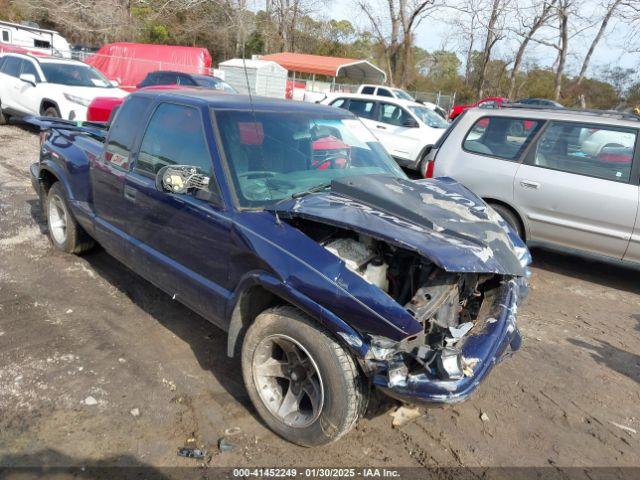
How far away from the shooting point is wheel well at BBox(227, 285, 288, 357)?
9.44 feet

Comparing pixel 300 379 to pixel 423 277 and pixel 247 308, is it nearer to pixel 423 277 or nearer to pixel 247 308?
pixel 247 308

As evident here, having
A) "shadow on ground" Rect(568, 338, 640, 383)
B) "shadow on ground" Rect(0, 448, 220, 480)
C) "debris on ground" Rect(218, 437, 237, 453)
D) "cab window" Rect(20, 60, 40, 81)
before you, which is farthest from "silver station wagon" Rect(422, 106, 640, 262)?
"cab window" Rect(20, 60, 40, 81)

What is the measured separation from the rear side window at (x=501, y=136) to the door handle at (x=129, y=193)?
3993 mm

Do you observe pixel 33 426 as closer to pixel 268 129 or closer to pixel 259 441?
pixel 259 441

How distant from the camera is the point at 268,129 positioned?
132 inches

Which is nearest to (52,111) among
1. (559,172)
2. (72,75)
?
(72,75)

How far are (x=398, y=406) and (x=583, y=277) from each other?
3747 mm

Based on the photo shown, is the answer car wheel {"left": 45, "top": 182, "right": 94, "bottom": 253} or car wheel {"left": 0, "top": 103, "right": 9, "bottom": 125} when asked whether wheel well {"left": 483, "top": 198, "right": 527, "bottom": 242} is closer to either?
car wheel {"left": 45, "top": 182, "right": 94, "bottom": 253}

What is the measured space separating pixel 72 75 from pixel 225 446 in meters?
11.0

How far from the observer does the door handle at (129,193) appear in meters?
3.69

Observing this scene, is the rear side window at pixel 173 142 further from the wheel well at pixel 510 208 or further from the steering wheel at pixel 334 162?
the wheel well at pixel 510 208

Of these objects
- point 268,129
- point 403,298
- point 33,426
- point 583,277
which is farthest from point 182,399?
point 583,277

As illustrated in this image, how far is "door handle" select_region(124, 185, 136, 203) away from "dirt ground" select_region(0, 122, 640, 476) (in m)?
0.97

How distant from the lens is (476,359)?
7.95 ft
